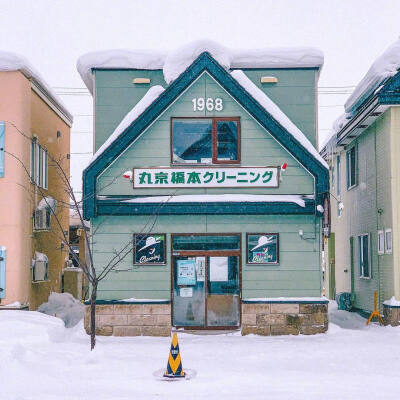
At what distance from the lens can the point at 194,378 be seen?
10031 millimetres

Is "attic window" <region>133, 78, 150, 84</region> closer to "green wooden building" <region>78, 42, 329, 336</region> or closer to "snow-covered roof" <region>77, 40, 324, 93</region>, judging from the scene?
"snow-covered roof" <region>77, 40, 324, 93</region>

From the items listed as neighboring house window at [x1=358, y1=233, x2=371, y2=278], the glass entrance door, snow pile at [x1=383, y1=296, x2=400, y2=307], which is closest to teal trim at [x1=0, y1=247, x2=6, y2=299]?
the glass entrance door

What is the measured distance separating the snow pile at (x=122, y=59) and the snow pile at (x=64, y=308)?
7.54m

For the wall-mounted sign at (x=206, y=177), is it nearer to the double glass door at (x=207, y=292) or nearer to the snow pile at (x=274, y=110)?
the snow pile at (x=274, y=110)

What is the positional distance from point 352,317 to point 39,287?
33.2ft

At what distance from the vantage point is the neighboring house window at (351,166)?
2156cm

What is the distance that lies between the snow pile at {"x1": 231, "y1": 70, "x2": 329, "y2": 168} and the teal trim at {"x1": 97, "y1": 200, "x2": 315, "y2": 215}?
4.53 ft

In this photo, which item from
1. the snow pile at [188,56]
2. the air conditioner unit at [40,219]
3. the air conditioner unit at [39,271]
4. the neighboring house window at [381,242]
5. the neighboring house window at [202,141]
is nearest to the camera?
the neighboring house window at [202,141]

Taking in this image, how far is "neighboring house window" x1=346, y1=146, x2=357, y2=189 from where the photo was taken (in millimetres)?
21562

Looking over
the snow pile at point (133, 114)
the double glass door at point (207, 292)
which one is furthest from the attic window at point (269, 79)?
the double glass door at point (207, 292)

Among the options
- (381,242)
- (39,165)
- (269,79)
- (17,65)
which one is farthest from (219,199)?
(39,165)

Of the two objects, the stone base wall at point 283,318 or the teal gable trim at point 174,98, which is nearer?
the stone base wall at point 283,318

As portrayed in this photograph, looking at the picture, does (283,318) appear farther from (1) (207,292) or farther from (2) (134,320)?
(2) (134,320)

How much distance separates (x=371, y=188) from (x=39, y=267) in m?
10.7
